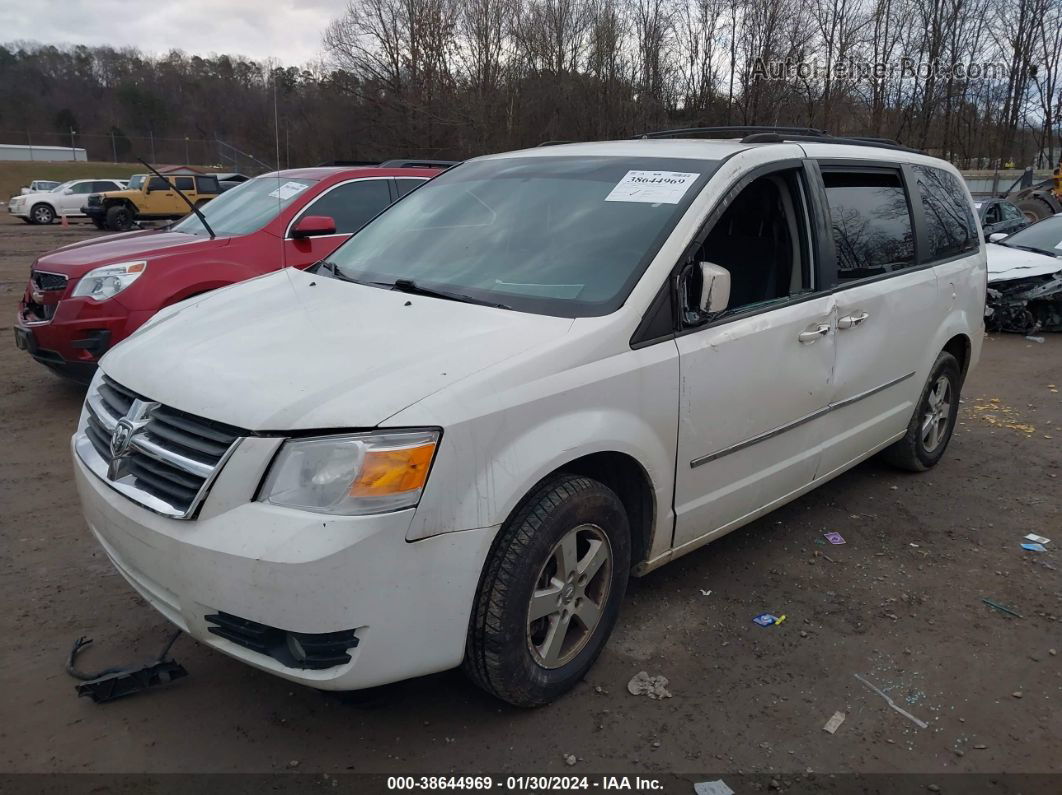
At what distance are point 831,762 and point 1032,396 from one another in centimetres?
602

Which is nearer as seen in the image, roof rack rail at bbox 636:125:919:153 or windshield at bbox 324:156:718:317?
windshield at bbox 324:156:718:317

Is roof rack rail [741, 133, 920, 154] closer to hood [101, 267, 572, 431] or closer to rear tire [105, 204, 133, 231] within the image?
hood [101, 267, 572, 431]

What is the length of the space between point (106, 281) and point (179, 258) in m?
0.50

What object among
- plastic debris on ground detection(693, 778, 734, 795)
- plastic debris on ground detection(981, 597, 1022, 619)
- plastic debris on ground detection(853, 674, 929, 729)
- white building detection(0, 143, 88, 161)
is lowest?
plastic debris on ground detection(981, 597, 1022, 619)

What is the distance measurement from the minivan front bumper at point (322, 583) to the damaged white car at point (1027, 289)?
9562 millimetres

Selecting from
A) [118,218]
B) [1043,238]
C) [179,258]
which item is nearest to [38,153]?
[118,218]

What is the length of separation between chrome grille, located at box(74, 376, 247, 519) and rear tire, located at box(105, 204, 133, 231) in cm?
2692

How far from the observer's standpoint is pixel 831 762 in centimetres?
262

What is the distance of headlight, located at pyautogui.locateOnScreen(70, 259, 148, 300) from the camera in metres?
5.68

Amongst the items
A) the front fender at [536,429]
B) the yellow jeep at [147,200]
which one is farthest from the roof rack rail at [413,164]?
the yellow jeep at [147,200]

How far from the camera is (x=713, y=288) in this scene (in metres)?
2.92

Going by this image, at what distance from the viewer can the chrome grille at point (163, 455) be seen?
92.0 inches

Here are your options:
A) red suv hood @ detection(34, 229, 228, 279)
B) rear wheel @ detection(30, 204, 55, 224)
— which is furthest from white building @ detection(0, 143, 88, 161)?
red suv hood @ detection(34, 229, 228, 279)

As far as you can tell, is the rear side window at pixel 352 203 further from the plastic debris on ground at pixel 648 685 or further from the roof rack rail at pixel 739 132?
the plastic debris on ground at pixel 648 685
